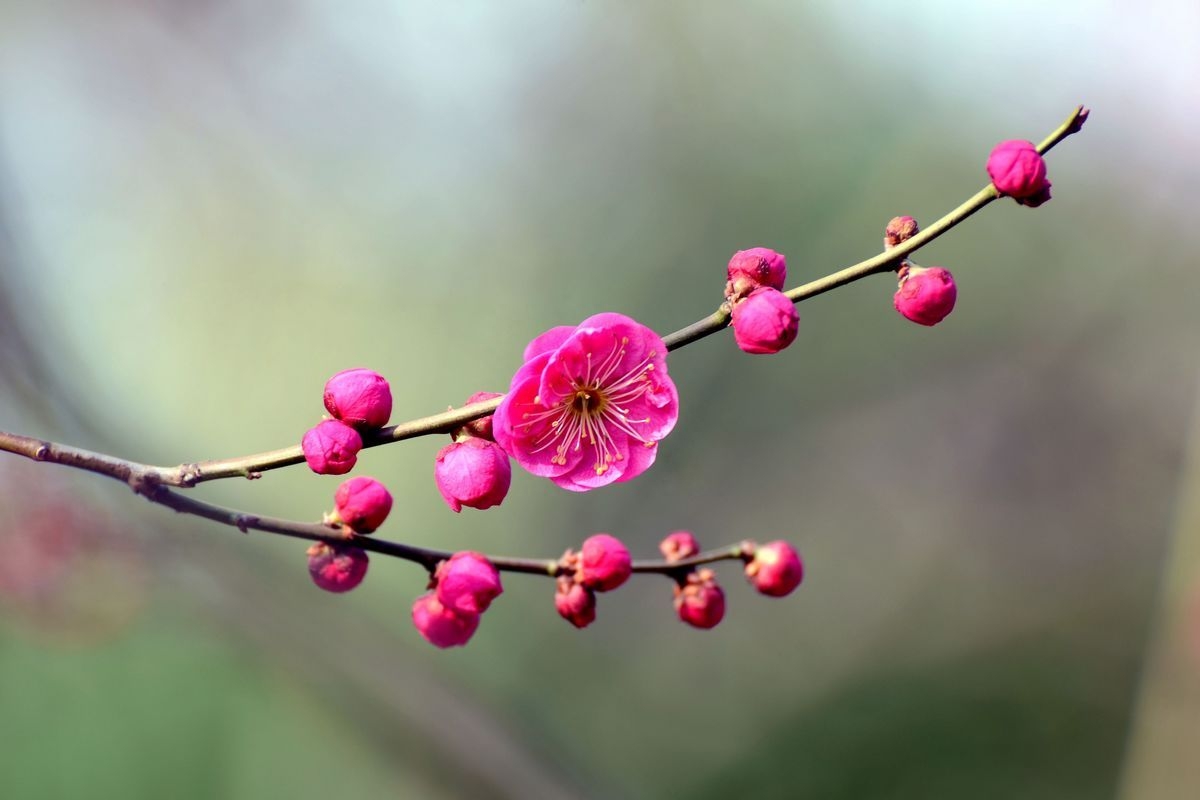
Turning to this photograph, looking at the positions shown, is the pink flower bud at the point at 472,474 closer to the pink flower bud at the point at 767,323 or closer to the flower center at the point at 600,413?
the flower center at the point at 600,413

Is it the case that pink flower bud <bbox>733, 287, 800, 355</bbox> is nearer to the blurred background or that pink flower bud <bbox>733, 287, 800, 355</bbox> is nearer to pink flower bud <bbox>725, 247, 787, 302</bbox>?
pink flower bud <bbox>725, 247, 787, 302</bbox>

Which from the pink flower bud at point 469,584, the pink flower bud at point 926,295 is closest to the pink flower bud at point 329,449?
the pink flower bud at point 469,584

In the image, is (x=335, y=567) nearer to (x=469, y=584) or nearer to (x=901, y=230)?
(x=469, y=584)

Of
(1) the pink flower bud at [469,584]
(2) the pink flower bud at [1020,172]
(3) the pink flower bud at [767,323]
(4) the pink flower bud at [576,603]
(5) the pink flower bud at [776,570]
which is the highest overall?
(2) the pink flower bud at [1020,172]

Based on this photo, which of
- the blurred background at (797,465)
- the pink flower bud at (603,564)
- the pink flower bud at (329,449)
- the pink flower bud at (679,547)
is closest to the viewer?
the pink flower bud at (329,449)

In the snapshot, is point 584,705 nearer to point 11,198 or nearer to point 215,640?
point 215,640

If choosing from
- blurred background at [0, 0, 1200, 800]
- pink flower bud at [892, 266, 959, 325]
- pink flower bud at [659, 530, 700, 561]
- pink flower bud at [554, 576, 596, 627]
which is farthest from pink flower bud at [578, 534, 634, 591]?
blurred background at [0, 0, 1200, 800]

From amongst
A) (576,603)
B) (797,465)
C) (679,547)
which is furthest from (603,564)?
(797,465)
